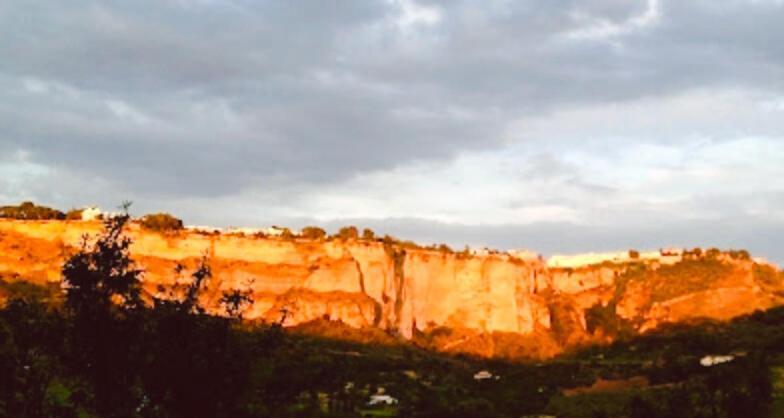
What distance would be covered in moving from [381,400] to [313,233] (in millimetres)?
67258

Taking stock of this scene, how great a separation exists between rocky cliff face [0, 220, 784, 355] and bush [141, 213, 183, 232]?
2273 mm

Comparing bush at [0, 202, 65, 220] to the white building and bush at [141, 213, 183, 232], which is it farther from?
the white building

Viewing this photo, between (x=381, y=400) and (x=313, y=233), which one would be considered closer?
(x=381, y=400)

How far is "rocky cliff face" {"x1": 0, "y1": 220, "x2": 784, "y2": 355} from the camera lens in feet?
449

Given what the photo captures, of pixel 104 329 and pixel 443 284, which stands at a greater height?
pixel 104 329

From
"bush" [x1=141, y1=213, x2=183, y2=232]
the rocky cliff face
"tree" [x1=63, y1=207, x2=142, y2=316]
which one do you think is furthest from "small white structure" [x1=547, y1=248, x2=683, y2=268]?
"tree" [x1=63, y1=207, x2=142, y2=316]

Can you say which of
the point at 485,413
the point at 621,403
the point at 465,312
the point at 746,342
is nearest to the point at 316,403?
the point at 485,413

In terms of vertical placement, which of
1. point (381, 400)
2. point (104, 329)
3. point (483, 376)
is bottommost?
point (381, 400)

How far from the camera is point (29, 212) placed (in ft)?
473

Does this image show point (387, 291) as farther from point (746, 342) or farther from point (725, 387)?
point (725, 387)

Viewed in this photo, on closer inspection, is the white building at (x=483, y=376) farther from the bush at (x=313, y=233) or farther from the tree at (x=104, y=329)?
the tree at (x=104, y=329)

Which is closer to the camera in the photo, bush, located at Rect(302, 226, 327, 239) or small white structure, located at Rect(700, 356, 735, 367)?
small white structure, located at Rect(700, 356, 735, 367)

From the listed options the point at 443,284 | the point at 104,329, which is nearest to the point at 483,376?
the point at 443,284

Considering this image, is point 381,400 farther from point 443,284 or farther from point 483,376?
point 443,284
